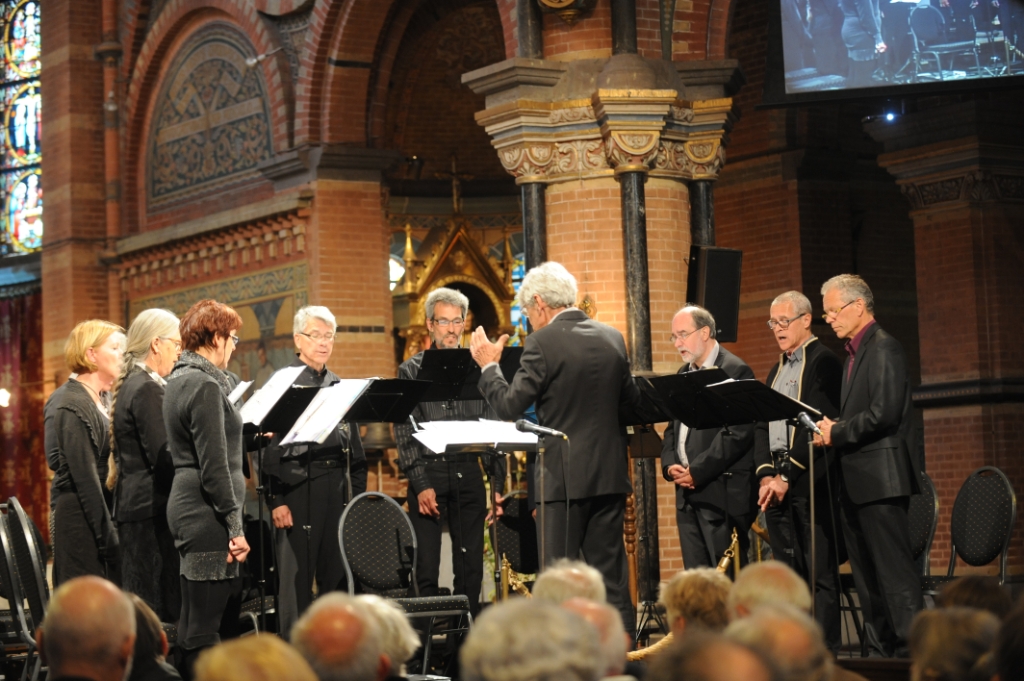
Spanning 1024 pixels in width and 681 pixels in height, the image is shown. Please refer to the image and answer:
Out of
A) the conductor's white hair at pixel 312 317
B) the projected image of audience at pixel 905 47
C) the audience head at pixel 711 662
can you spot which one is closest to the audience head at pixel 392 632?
the audience head at pixel 711 662

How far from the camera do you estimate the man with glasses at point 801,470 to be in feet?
22.7

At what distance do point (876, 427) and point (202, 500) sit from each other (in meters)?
3.02

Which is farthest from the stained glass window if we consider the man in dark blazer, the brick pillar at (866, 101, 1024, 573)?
the man in dark blazer

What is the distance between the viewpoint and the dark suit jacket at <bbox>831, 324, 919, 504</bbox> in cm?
648

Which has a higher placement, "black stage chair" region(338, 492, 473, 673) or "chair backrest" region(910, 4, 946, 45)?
"chair backrest" region(910, 4, 946, 45)

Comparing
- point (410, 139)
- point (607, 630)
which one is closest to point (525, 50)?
point (410, 139)

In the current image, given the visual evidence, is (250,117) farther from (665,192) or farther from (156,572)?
(156,572)

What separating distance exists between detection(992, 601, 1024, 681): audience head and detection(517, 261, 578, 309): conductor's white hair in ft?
11.3

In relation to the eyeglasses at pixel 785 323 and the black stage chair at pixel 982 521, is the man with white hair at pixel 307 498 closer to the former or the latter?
the eyeglasses at pixel 785 323

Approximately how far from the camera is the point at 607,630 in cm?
340

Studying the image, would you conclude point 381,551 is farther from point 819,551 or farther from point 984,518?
point 984,518

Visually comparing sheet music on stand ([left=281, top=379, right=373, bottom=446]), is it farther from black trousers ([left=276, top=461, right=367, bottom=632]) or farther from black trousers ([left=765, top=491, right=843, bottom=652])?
black trousers ([left=765, top=491, right=843, bottom=652])

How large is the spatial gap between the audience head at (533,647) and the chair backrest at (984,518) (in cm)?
493

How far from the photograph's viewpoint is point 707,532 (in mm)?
7480
